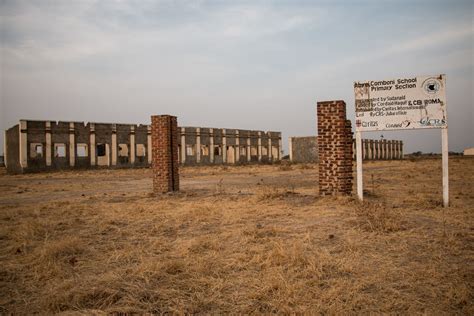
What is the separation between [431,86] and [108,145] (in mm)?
32666

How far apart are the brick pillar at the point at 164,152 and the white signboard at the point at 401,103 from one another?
20.7 ft

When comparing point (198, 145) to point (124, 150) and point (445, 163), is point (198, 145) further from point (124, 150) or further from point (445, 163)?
point (445, 163)

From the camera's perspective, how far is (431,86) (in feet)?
28.5

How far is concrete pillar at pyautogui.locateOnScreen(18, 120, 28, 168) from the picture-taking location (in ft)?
98.8

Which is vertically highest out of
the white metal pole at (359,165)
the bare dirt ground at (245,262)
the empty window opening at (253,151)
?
the empty window opening at (253,151)

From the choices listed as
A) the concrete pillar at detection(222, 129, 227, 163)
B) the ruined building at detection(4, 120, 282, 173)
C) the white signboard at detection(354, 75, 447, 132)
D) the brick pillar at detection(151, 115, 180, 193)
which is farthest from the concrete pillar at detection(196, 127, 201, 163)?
the white signboard at detection(354, 75, 447, 132)

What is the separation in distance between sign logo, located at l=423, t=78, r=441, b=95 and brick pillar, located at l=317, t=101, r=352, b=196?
6.80 ft

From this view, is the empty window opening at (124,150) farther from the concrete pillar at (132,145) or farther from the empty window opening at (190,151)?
the empty window opening at (190,151)

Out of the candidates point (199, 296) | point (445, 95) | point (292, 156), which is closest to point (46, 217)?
point (199, 296)

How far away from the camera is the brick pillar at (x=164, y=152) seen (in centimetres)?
1234

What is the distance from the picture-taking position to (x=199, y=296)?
11.4 ft

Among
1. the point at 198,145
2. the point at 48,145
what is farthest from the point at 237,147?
the point at 48,145

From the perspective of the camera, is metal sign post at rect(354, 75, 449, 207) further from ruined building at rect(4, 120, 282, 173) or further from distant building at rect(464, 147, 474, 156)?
distant building at rect(464, 147, 474, 156)

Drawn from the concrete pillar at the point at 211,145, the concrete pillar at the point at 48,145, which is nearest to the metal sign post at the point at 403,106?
the concrete pillar at the point at 48,145
